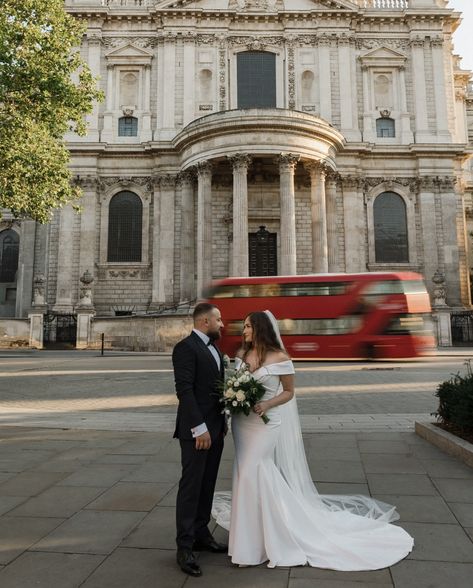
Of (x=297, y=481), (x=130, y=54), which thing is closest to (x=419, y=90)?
(x=130, y=54)

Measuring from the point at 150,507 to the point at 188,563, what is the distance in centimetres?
143

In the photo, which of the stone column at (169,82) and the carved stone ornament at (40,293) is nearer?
the carved stone ornament at (40,293)

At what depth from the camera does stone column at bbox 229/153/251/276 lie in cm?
2930

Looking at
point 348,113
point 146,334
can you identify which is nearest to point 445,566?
point 146,334

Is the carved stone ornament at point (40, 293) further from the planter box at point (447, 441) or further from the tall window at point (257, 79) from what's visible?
the planter box at point (447, 441)

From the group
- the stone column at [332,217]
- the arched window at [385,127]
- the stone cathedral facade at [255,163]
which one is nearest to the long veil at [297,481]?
the stone cathedral facade at [255,163]

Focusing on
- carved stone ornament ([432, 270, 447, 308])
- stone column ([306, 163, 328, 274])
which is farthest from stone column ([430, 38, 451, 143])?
stone column ([306, 163, 328, 274])

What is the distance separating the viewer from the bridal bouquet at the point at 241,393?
12.4 feet

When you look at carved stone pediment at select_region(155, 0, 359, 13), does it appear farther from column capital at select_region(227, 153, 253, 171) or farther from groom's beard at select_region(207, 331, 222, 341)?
groom's beard at select_region(207, 331, 222, 341)

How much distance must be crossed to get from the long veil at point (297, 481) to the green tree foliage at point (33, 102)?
1786 cm

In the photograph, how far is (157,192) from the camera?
35.6m

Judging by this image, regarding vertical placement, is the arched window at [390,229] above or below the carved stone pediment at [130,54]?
below

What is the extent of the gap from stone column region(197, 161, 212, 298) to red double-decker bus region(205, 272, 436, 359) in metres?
7.90

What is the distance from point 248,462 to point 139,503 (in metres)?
1.70
